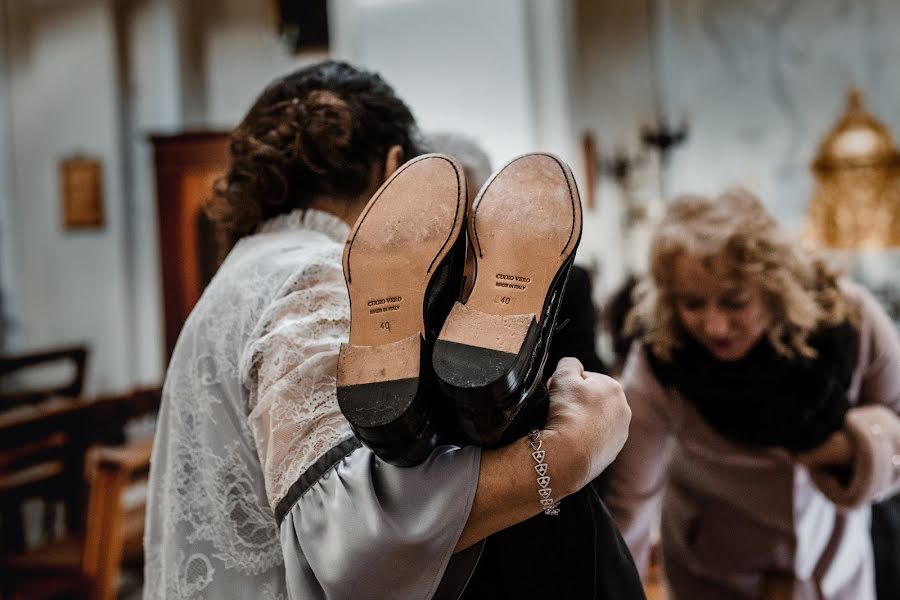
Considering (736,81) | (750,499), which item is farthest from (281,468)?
(736,81)

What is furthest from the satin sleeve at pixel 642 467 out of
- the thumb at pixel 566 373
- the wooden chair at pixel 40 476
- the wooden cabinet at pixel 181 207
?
the wooden cabinet at pixel 181 207

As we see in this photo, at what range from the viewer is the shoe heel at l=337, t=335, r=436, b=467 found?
0.67m

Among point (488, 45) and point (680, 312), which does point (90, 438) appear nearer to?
point (680, 312)

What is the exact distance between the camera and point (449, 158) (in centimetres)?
78

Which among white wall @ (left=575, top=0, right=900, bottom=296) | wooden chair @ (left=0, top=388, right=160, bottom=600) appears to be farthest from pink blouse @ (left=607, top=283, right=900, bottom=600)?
white wall @ (left=575, top=0, right=900, bottom=296)

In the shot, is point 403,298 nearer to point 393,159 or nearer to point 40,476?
point 393,159

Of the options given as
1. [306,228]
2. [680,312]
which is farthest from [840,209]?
[306,228]

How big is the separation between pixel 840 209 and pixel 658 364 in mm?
4299

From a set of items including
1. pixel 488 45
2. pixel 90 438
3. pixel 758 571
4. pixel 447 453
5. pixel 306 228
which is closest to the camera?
pixel 447 453

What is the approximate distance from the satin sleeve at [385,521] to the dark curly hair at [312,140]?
400 mm

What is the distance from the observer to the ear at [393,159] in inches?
39.3

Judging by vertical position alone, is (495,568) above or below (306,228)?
below

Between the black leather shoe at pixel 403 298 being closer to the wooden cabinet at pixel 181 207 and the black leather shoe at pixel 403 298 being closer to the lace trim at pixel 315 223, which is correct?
the lace trim at pixel 315 223

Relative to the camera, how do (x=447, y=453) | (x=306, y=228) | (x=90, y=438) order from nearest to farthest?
(x=447, y=453) → (x=306, y=228) → (x=90, y=438)
